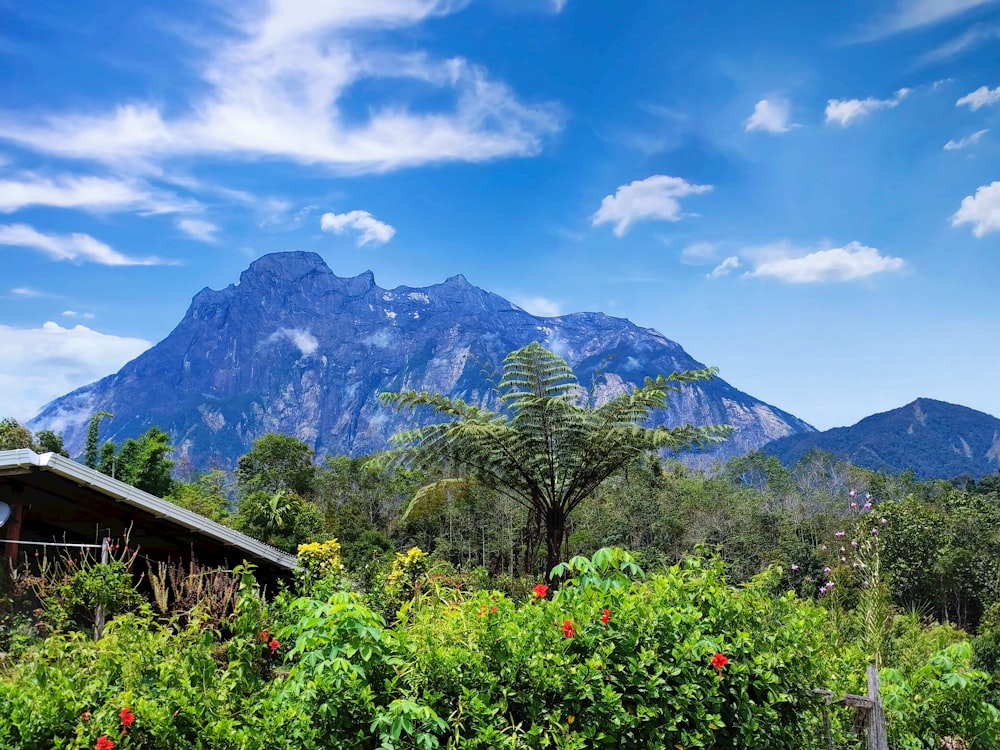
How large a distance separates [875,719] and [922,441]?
211m

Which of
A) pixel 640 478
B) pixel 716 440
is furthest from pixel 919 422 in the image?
pixel 716 440

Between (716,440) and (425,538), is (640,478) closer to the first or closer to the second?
(425,538)

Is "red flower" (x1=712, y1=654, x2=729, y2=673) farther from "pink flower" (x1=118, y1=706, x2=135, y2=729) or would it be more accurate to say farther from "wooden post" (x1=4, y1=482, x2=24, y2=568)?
"wooden post" (x1=4, y1=482, x2=24, y2=568)

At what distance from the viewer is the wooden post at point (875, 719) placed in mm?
2914

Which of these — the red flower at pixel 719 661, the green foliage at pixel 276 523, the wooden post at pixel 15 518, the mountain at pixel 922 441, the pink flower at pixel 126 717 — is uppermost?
the mountain at pixel 922 441

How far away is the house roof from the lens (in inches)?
229

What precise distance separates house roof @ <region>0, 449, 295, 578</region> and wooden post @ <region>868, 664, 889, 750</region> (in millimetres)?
4707

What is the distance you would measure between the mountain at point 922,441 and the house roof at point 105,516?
179628 mm

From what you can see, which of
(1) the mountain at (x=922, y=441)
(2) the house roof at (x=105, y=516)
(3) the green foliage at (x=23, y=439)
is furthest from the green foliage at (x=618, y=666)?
(1) the mountain at (x=922, y=441)

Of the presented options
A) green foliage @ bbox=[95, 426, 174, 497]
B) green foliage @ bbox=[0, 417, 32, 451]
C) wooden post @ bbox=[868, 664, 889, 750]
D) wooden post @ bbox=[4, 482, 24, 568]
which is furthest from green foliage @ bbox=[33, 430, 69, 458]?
wooden post @ bbox=[868, 664, 889, 750]

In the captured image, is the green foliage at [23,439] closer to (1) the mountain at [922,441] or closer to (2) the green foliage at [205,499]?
(2) the green foliage at [205,499]

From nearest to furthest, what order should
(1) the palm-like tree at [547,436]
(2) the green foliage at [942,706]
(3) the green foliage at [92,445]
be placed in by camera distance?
(2) the green foliage at [942,706] < (1) the palm-like tree at [547,436] < (3) the green foliage at [92,445]

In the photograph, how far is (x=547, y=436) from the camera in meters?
9.75

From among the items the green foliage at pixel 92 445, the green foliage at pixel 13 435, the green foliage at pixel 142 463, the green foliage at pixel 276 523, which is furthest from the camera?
the green foliage at pixel 92 445
